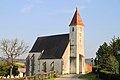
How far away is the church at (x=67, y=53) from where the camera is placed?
68.1 metres

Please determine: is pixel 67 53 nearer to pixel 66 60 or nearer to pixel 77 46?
pixel 66 60

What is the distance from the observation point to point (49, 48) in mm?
75000

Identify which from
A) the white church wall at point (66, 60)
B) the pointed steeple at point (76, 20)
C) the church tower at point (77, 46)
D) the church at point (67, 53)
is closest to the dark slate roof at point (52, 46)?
the church at point (67, 53)

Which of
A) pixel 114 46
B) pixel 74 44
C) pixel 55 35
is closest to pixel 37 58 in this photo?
pixel 55 35

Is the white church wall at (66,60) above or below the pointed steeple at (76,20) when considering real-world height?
below

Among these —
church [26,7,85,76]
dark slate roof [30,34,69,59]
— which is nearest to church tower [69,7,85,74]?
church [26,7,85,76]

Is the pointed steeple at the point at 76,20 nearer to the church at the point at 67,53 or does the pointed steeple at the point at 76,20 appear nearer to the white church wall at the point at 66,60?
the church at the point at 67,53

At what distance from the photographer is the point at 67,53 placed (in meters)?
68.5

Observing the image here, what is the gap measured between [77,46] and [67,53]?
10.6 ft

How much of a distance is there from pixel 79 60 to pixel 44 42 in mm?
14658

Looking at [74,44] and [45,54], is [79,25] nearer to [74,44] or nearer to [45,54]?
[74,44]

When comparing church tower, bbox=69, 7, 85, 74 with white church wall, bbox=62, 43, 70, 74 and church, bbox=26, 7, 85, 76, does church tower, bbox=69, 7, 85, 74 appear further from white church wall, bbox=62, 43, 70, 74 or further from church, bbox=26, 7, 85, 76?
white church wall, bbox=62, 43, 70, 74

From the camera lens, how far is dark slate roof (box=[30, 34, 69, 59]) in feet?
229

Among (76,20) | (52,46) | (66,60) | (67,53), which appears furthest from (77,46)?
(52,46)
